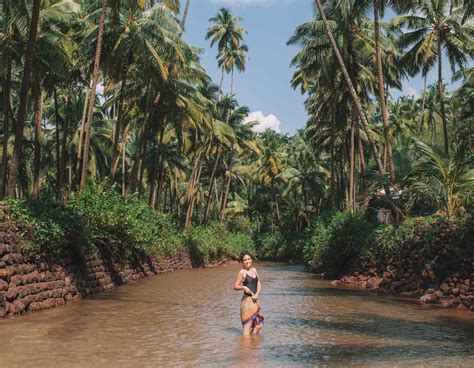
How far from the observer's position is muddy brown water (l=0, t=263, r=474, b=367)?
7477mm

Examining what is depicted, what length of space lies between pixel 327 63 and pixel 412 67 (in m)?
4.80

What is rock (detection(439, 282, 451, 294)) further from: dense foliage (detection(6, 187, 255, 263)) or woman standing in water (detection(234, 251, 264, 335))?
dense foliage (detection(6, 187, 255, 263))

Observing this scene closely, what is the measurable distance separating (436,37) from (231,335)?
23.6 meters

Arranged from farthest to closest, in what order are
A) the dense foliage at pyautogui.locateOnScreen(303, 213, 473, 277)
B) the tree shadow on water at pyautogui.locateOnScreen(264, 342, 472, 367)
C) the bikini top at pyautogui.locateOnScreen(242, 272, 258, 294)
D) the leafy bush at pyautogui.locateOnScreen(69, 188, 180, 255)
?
the leafy bush at pyautogui.locateOnScreen(69, 188, 180, 255)
the dense foliage at pyautogui.locateOnScreen(303, 213, 473, 277)
the bikini top at pyautogui.locateOnScreen(242, 272, 258, 294)
the tree shadow on water at pyautogui.locateOnScreen(264, 342, 472, 367)

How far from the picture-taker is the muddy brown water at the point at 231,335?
748cm

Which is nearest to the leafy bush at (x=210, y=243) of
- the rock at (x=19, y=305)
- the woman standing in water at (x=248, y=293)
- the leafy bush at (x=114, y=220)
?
the leafy bush at (x=114, y=220)

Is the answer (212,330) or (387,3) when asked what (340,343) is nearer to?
(212,330)

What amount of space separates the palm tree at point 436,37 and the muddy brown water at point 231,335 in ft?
53.9

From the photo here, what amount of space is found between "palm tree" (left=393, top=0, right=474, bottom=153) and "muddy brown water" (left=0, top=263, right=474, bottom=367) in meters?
16.4

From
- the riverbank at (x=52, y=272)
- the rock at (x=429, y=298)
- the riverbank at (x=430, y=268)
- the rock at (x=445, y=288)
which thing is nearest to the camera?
the riverbank at (x=52, y=272)

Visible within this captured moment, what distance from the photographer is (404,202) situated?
19.5 m

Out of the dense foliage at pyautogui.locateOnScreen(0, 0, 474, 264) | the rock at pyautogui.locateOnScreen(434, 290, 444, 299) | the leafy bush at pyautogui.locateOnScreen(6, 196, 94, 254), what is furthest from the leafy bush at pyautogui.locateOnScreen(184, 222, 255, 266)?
the rock at pyautogui.locateOnScreen(434, 290, 444, 299)

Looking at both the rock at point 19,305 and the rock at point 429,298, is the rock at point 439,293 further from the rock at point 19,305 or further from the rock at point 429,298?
the rock at point 19,305

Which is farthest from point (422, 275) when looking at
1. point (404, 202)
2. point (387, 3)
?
point (387, 3)
